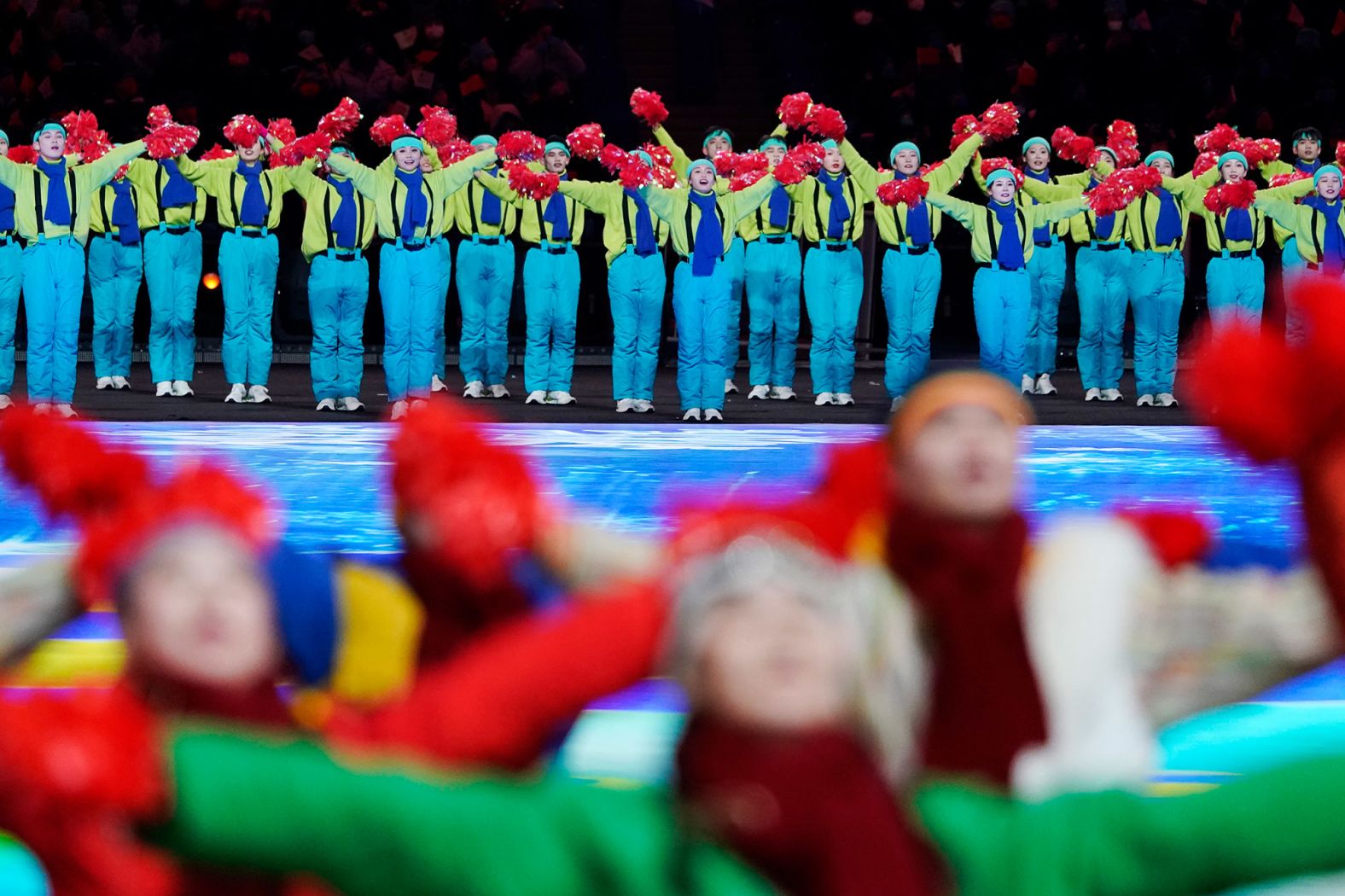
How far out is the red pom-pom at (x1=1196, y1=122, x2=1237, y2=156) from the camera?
13.9 m

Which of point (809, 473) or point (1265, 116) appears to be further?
point (1265, 116)

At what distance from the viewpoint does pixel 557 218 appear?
13664 millimetres

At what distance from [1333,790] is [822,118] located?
1193 cm

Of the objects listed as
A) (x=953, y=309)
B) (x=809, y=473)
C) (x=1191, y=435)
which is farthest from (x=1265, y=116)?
(x=809, y=473)

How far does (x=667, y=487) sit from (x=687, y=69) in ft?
52.6

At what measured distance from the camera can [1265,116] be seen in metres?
18.0

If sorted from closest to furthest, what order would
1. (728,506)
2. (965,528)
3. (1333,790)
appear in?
(1333,790)
(728,506)
(965,528)

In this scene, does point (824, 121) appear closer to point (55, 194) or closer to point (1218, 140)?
point (1218, 140)

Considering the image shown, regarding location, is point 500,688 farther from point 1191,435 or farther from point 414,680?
point 1191,435

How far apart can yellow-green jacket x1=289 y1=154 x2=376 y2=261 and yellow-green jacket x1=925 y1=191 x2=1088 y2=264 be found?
11.3 feet

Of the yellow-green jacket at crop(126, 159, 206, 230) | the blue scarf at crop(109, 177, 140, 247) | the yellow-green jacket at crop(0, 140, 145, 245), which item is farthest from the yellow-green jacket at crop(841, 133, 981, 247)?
the blue scarf at crop(109, 177, 140, 247)

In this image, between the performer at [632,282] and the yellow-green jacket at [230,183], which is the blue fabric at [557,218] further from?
the yellow-green jacket at [230,183]

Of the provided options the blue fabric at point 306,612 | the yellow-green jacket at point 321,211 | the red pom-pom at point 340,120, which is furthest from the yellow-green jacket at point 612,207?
the blue fabric at point 306,612

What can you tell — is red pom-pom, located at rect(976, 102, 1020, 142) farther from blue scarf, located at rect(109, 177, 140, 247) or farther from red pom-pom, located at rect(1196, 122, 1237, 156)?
blue scarf, located at rect(109, 177, 140, 247)
